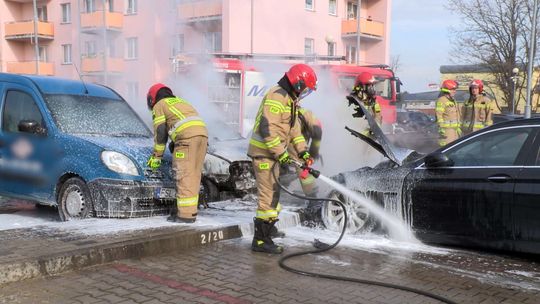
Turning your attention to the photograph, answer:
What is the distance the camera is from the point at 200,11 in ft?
43.4

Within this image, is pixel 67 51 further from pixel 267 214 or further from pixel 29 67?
pixel 267 214

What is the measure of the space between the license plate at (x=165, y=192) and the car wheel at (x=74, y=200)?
769mm

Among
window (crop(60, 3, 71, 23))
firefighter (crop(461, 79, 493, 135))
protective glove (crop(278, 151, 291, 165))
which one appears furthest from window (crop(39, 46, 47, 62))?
protective glove (crop(278, 151, 291, 165))

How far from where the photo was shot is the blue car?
6.06 metres

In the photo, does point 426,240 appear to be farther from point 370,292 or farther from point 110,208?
point 110,208

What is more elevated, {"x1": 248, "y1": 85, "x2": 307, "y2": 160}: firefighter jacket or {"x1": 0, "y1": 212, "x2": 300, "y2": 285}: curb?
{"x1": 248, "y1": 85, "x2": 307, "y2": 160}: firefighter jacket

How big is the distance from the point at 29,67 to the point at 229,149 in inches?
953

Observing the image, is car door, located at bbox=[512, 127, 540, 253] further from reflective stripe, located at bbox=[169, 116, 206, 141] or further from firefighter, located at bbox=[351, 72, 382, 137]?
reflective stripe, located at bbox=[169, 116, 206, 141]

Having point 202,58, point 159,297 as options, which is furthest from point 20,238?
point 202,58

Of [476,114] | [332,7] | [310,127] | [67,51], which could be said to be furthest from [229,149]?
[332,7]

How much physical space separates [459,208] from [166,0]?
9095 mm

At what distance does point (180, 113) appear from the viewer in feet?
20.1

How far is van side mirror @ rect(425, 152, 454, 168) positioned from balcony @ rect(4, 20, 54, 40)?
23108 mm

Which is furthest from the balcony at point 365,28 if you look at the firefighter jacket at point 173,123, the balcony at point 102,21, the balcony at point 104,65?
the firefighter jacket at point 173,123
